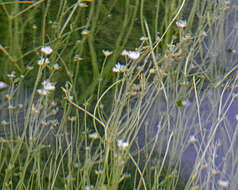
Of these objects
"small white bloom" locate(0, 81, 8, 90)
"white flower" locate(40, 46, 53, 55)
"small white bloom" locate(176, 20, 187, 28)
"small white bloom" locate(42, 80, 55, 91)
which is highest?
"small white bloom" locate(176, 20, 187, 28)

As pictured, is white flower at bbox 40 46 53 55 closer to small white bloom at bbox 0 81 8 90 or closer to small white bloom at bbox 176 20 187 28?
small white bloom at bbox 0 81 8 90

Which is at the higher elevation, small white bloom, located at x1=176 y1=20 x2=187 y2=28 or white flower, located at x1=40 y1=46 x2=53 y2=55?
small white bloom, located at x1=176 y1=20 x2=187 y2=28

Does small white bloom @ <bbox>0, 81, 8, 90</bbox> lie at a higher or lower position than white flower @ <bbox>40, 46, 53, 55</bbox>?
lower

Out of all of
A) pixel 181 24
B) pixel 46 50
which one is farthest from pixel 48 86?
pixel 181 24

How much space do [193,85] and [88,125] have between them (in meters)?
0.45

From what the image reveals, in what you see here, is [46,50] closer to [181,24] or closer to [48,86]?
[48,86]

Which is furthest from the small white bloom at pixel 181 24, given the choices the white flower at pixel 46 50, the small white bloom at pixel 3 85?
the small white bloom at pixel 3 85

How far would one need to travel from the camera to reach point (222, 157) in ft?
4.48

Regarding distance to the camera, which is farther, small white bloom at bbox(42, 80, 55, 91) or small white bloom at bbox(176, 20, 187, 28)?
small white bloom at bbox(176, 20, 187, 28)

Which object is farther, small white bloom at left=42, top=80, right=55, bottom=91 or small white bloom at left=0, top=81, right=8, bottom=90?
small white bloom at left=0, top=81, right=8, bottom=90

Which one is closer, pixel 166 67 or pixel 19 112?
pixel 166 67

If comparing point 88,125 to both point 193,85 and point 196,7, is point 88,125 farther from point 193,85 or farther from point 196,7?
point 196,7

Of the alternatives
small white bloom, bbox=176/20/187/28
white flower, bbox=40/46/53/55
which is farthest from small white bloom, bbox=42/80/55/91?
small white bloom, bbox=176/20/187/28

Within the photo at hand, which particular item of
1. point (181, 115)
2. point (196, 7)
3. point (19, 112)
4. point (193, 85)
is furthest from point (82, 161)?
point (196, 7)
